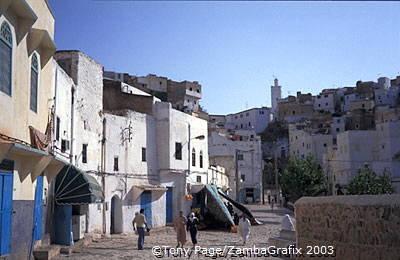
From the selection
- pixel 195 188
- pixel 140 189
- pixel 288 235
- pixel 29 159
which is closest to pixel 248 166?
pixel 195 188

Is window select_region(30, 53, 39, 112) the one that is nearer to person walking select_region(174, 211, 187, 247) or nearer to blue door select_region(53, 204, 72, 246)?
blue door select_region(53, 204, 72, 246)

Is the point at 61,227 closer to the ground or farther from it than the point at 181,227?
farther from it

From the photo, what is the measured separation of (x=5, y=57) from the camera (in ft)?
32.6

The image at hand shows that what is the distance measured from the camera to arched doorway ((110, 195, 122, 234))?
74.0ft

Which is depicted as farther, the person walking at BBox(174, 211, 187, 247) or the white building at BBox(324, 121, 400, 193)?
the white building at BBox(324, 121, 400, 193)

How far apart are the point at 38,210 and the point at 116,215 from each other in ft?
32.8

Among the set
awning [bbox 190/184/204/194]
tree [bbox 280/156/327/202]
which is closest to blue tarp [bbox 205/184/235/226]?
awning [bbox 190/184/204/194]

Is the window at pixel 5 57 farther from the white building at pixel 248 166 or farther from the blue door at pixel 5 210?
the white building at pixel 248 166

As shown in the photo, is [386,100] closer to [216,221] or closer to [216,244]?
[216,221]

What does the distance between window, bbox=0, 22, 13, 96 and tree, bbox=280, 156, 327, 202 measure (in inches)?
1341

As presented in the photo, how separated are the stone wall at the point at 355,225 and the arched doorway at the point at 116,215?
12.7m

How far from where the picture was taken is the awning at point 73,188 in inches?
590

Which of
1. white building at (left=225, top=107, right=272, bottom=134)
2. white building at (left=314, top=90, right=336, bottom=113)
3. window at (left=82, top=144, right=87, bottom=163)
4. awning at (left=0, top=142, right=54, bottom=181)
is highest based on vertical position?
white building at (left=314, top=90, right=336, bottom=113)

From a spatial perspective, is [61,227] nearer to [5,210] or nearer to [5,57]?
[5,210]
